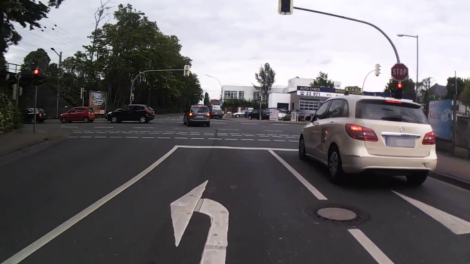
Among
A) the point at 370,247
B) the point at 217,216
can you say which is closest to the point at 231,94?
the point at 217,216

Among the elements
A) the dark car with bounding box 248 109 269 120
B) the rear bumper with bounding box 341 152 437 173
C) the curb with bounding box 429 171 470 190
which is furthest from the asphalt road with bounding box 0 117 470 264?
the dark car with bounding box 248 109 269 120

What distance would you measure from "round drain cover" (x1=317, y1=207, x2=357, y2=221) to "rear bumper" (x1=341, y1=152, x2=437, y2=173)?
Result: 143 centimetres

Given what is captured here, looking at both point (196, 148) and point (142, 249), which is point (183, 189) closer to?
point (142, 249)

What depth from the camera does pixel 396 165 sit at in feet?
23.5

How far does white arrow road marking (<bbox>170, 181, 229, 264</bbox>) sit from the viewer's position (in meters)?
4.22


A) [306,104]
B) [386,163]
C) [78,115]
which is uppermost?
[306,104]

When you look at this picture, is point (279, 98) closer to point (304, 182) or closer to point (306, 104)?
point (306, 104)

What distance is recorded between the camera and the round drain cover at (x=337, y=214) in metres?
5.55

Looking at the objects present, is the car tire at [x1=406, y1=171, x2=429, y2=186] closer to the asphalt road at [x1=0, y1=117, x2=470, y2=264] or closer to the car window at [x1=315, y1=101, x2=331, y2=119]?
the asphalt road at [x1=0, y1=117, x2=470, y2=264]

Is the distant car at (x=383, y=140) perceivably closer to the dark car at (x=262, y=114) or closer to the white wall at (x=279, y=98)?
the dark car at (x=262, y=114)

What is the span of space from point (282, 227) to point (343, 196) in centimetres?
216

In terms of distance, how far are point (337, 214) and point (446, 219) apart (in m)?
1.55

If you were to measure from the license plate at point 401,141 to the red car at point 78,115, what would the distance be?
112 feet

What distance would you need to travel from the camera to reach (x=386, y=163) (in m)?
7.14
